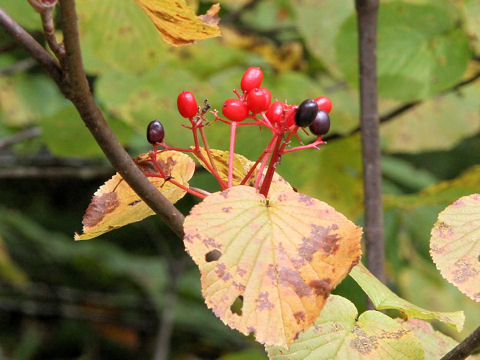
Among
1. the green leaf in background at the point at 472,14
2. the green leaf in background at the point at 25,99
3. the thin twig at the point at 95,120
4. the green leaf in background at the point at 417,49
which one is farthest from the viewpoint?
the green leaf in background at the point at 25,99

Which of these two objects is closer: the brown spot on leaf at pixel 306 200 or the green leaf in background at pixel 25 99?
the brown spot on leaf at pixel 306 200

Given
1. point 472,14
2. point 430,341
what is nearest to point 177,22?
point 430,341

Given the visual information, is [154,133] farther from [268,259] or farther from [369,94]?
[369,94]

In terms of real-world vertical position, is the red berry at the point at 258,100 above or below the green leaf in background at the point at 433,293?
above

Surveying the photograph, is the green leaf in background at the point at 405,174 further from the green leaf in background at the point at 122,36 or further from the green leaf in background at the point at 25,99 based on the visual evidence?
the green leaf in background at the point at 25,99

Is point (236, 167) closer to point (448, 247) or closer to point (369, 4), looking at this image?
point (448, 247)

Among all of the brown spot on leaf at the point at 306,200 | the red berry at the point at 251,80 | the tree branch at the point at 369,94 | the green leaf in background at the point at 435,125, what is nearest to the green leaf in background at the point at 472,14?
the tree branch at the point at 369,94

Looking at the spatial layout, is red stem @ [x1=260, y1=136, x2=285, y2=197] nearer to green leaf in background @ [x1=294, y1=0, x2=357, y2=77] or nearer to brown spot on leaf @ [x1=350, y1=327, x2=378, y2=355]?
brown spot on leaf @ [x1=350, y1=327, x2=378, y2=355]
